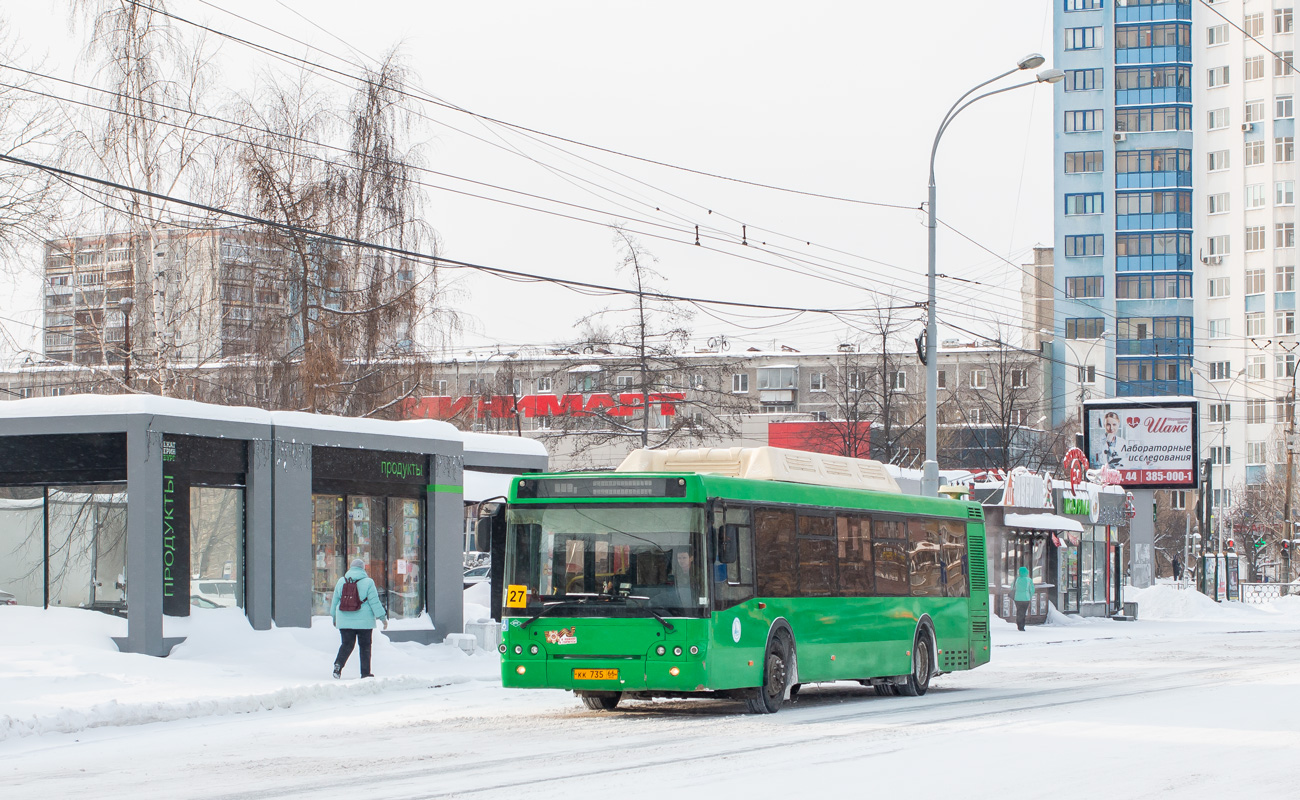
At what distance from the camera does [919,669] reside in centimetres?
2006

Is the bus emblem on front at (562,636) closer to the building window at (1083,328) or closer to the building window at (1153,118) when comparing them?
the building window at (1083,328)

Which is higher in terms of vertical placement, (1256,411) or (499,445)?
(1256,411)

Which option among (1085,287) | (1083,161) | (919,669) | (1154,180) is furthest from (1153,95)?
(919,669)

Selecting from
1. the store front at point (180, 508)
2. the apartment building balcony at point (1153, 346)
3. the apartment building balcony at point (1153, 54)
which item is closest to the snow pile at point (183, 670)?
the store front at point (180, 508)

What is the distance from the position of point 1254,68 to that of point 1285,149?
5820 millimetres

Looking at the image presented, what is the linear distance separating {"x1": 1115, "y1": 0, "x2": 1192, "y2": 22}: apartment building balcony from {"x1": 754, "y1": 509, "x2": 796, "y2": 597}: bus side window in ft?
322

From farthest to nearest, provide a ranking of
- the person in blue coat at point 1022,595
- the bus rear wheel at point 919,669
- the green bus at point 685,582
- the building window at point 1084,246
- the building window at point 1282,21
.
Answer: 1. the building window at point 1084,246
2. the building window at point 1282,21
3. the person in blue coat at point 1022,595
4. the bus rear wheel at point 919,669
5. the green bus at point 685,582

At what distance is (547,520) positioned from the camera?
1617 centimetres

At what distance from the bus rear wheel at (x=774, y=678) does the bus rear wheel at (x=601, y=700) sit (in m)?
1.44

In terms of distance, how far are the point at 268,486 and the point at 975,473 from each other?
2603cm

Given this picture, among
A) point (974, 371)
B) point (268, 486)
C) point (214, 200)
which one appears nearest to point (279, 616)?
point (268, 486)

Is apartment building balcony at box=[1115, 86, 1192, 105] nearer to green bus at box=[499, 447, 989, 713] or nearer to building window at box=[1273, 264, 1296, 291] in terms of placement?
building window at box=[1273, 264, 1296, 291]

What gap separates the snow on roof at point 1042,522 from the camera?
40844 millimetres

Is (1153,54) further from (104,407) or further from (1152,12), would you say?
(104,407)
